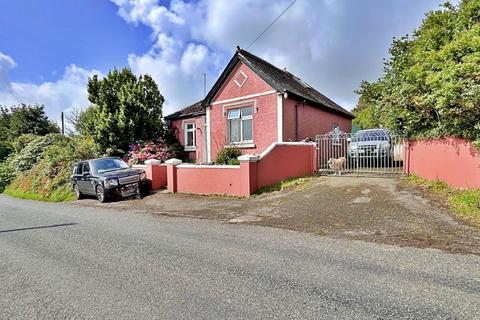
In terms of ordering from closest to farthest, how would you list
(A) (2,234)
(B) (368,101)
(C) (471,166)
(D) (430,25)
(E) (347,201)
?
1. (A) (2,234)
2. (C) (471,166)
3. (E) (347,201)
4. (D) (430,25)
5. (B) (368,101)

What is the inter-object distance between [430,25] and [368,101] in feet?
18.0

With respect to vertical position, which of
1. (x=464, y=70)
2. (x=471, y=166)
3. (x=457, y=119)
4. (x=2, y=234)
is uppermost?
(x=464, y=70)

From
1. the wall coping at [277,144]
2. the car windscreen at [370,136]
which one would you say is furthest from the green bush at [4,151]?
the car windscreen at [370,136]

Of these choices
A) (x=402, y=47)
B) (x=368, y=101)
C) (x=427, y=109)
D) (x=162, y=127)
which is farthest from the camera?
(x=162, y=127)

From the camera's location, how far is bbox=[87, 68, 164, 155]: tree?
59.9ft

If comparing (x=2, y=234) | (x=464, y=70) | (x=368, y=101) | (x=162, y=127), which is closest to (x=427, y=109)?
(x=464, y=70)

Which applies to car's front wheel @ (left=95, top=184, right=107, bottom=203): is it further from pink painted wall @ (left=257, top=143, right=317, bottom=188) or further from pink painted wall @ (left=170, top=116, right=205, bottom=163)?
pink painted wall @ (left=170, top=116, right=205, bottom=163)

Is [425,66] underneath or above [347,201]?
above

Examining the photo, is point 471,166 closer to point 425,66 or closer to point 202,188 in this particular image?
point 425,66

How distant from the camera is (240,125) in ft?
54.8

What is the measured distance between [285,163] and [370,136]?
4246 millimetres

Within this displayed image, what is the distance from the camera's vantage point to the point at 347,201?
29.4 ft

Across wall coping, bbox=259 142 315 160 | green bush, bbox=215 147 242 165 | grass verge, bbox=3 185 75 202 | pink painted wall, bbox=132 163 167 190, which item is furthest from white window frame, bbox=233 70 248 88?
grass verge, bbox=3 185 75 202

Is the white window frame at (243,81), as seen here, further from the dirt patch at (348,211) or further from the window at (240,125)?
the dirt patch at (348,211)
